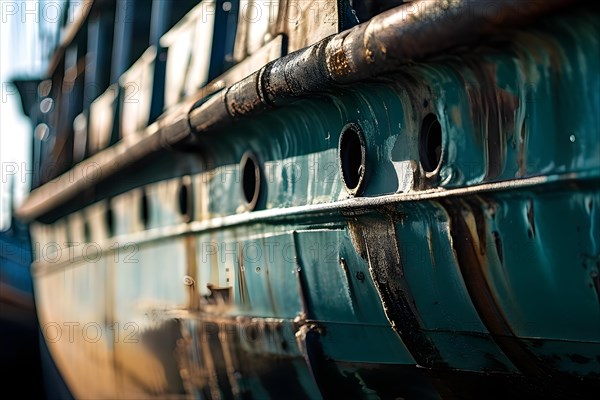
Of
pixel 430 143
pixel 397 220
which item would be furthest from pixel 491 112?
pixel 397 220

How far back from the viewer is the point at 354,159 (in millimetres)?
3748

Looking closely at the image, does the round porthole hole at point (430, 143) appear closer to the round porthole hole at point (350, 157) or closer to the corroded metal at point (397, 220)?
Answer: the corroded metal at point (397, 220)

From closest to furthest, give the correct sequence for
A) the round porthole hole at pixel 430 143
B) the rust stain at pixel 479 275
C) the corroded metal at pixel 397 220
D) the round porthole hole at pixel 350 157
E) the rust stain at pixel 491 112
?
1. the corroded metal at pixel 397 220
2. the rust stain at pixel 491 112
3. the rust stain at pixel 479 275
4. the round porthole hole at pixel 430 143
5. the round porthole hole at pixel 350 157

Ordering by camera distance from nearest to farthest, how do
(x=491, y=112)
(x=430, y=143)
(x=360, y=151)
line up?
1. (x=491, y=112)
2. (x=430, y=143)
3. (x=360, y=151)

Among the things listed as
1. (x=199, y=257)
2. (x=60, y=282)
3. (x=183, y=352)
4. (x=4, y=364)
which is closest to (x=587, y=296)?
(x=199, y=257)

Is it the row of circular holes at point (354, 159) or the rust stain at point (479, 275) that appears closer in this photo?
the rust stain at point (479, 275)

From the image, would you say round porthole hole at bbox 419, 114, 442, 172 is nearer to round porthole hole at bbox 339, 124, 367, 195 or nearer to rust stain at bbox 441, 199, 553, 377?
rust stain at bbox 441, 199, 553, 377

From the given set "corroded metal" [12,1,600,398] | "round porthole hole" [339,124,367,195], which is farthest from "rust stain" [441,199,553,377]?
"round porthole hole" [339,124,367,195]

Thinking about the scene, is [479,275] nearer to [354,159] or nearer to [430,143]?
[430,143]

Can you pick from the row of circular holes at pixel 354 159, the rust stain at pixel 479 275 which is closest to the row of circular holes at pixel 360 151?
the row of circular holes at pixel 354 159

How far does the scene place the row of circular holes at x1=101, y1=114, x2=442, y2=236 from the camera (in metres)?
3.28

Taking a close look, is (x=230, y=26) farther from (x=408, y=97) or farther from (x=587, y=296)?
(x=587, y=296)

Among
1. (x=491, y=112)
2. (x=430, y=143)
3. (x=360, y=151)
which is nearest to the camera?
(x=491, y=112)

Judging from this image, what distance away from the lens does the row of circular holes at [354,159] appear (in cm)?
328
